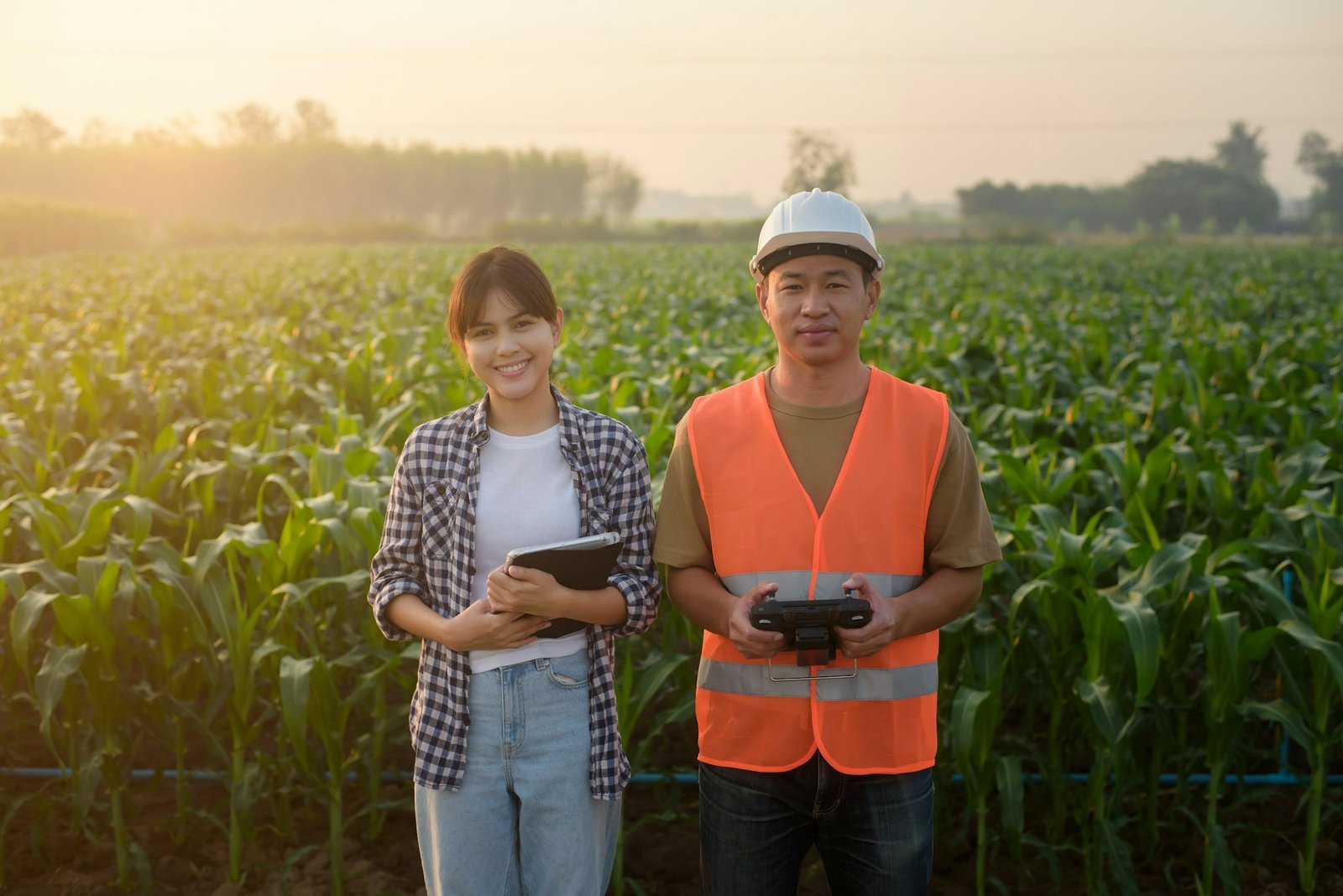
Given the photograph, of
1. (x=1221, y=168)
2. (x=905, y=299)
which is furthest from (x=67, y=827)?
(x=1221, y=168)

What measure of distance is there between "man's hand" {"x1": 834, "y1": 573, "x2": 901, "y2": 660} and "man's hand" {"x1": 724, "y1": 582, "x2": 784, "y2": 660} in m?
0.11

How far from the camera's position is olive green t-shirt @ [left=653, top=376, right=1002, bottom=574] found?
1.93m

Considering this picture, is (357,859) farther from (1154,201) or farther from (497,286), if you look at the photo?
(1154,201)

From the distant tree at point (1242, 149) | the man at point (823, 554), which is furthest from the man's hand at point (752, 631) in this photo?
the distant tree at point (1242, 149)

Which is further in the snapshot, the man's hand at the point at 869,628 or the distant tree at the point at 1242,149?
the distant tree at the point at 1242,149

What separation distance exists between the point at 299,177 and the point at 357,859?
9979 cm

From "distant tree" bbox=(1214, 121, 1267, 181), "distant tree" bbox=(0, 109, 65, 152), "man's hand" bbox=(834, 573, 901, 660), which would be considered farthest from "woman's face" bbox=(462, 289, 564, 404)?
"distant tree" bbox=(1214, 121, 1267, 181)

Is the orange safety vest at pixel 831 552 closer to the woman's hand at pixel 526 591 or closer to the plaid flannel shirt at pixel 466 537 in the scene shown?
the plaid flannel shirt at pixel 466 537

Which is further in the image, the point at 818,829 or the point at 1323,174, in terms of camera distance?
the point at 1323,174

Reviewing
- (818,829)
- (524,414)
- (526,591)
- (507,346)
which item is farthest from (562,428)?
(818,829)

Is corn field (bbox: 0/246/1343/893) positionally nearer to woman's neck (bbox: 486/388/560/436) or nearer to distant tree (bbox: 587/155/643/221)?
woman's neck (bbox: 486/388/560/436)

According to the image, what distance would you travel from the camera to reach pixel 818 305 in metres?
1.86

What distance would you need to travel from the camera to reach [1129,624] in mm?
2859

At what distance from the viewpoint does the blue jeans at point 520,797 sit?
6.34 ft
